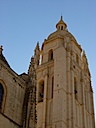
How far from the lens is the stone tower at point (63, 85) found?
88.5ft

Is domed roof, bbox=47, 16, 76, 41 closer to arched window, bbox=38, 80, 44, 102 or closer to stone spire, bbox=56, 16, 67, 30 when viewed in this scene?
stone spire, bbox=56, 16, 67, 30

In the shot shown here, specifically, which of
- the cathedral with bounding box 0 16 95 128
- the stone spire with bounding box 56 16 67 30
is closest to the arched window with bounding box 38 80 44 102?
the cathedral with bounding box 0 16 95 128

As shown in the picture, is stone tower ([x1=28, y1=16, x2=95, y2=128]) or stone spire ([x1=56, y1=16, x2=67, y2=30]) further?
stone spire ([x1=56, y1=16, x2=67, y2=30])

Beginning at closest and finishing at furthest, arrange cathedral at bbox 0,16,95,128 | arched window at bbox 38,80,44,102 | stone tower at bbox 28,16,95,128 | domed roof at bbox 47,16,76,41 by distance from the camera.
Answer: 1. cathedral at bbox 0,16,95,128
2. stone tower at bbox 28,16,95,128
3. arched window at bbox 38,80,44,102
4. domed roof at bbox 47,16,76,41

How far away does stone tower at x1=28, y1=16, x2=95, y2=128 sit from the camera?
88.5 feet

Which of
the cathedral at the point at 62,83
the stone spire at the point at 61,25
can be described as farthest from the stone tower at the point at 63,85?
the stone spire at the point at 61,25

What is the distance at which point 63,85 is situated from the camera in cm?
2822

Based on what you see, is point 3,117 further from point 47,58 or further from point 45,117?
point 47,58

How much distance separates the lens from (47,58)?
33562 mm

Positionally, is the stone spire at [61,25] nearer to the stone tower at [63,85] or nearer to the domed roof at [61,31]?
the domed roof at [61,31]

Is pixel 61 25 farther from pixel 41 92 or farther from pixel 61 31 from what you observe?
pixel 41 92

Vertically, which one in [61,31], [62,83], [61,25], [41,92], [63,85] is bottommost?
[63,85]

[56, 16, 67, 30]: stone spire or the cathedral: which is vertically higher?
[56, 16, 67, 30]: stone spire

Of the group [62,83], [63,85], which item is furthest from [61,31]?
[63,85]
